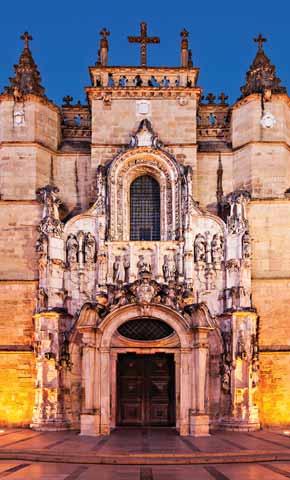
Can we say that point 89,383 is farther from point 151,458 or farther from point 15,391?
point 151,458

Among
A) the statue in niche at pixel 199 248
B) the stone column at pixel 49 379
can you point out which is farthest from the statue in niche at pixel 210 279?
the stone column at pixel 49 379

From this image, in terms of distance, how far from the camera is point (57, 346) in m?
25.0

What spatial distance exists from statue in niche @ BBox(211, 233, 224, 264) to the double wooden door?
3.82 meters

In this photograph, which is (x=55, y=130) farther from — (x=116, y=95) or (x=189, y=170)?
(x=189, y=170)

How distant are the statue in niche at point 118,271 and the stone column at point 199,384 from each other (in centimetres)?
360

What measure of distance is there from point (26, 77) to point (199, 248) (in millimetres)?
9602

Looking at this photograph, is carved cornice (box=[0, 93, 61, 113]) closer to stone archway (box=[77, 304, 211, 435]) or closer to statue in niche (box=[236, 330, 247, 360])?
stone archway (box=[77, 304, 211, 435])

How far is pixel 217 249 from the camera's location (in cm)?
2620

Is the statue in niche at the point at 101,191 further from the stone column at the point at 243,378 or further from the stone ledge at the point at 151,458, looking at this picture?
the stone ledge at the point at 151,458

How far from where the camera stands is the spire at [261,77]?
28.0 m

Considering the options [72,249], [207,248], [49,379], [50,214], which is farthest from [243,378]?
[50,214]

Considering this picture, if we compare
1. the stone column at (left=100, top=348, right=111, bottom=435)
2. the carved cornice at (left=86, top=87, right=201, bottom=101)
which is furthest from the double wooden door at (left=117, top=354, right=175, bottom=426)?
the carved cornice at (left=86, top=87, right=201, bottom=101)

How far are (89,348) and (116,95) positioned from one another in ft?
33.2

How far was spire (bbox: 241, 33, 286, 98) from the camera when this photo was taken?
2802 centimetres
